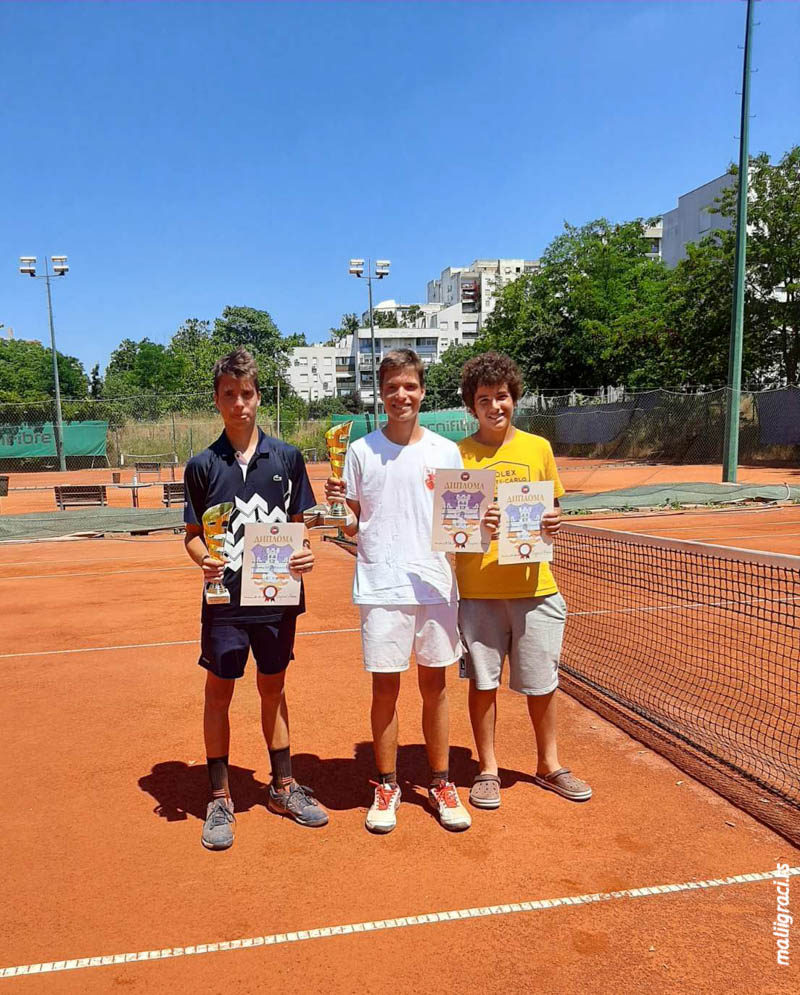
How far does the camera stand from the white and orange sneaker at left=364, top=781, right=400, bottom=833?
3354 mm

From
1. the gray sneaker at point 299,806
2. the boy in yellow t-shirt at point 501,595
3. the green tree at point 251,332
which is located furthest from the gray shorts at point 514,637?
the green tree at point 251,332

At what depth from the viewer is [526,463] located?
3.50 m

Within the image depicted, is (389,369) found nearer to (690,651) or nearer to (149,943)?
(149,943)

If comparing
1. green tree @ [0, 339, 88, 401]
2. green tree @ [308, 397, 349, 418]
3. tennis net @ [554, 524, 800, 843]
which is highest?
green tree @ [0, 339, 88, 401]

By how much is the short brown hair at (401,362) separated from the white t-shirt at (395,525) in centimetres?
30

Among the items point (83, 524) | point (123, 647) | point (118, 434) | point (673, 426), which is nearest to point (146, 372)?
point (118, 434)

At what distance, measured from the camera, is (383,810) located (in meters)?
3.40

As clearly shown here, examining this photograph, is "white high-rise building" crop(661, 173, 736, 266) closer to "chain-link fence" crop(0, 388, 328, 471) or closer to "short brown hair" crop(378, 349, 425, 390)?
"chain-link fence" crop(0, 388, 328, 471)

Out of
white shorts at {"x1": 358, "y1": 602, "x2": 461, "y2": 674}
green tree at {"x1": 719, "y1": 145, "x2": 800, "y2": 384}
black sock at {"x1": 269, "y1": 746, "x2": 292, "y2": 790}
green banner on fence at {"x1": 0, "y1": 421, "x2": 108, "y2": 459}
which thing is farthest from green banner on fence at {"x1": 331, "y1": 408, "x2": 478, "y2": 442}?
white shorts at {"x1": 358, "y1": 602, "x2": 461, "y2": 674}

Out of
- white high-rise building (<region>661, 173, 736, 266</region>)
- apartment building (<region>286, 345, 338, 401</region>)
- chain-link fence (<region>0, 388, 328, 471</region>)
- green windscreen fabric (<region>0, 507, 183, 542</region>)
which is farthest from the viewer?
apartment building (<region>286, 345, 338, 401</region>)

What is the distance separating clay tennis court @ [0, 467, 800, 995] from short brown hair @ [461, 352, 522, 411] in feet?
6.05

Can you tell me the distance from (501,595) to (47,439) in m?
31.5

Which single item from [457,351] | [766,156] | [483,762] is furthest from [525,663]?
[457,351]

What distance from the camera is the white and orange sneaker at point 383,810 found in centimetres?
335
